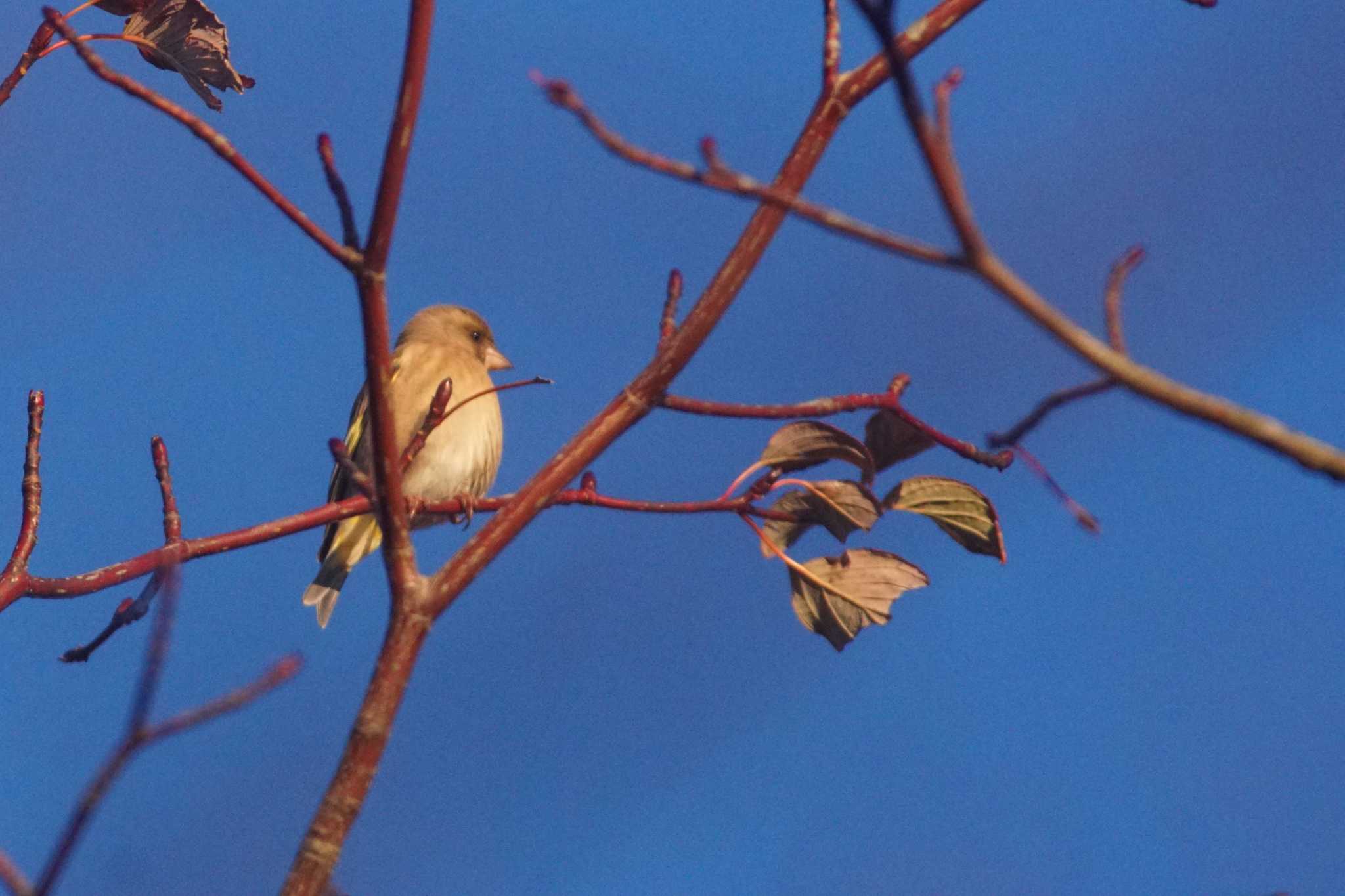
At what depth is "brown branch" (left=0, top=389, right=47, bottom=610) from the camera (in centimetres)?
191

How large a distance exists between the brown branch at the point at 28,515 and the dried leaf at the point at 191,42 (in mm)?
564

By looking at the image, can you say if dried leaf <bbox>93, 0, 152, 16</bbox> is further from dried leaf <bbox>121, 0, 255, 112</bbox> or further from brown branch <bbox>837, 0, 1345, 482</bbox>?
brown branch <bbox>837, 0, 1345, 482</bbox>

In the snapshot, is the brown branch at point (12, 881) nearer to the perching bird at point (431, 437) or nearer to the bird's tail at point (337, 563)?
the perching bird at point (431, 437)

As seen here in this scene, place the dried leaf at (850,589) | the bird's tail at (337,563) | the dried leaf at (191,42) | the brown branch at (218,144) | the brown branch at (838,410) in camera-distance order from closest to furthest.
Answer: the brown branch at (218,144) < the brown branch at (838,410) < the dried leaf at (850,589) < the dried leaf at (191,42) < the bird's tail at (337,563)

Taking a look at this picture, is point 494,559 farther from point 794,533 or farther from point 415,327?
point 415,327

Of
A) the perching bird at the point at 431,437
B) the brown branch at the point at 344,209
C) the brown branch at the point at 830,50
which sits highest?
the perching bird at the point at 431,437

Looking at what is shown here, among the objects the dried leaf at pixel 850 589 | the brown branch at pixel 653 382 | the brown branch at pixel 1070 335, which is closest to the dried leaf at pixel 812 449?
the dried leaf at pixel 850 589

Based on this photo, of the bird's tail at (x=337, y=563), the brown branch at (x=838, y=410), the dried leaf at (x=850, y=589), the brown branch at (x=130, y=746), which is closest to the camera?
the brown branch at (x=130, y=746)

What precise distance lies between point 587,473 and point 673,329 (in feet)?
0.69

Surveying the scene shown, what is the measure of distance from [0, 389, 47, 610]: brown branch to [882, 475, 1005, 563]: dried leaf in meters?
1.15

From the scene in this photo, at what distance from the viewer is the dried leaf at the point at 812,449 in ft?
6.16

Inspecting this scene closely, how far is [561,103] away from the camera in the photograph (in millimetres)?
1044

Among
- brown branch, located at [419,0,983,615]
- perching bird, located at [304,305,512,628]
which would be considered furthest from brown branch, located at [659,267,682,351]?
perching bird, located at [304,305,512,628]

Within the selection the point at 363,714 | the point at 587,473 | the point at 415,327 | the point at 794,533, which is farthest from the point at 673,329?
the point at 415,327
